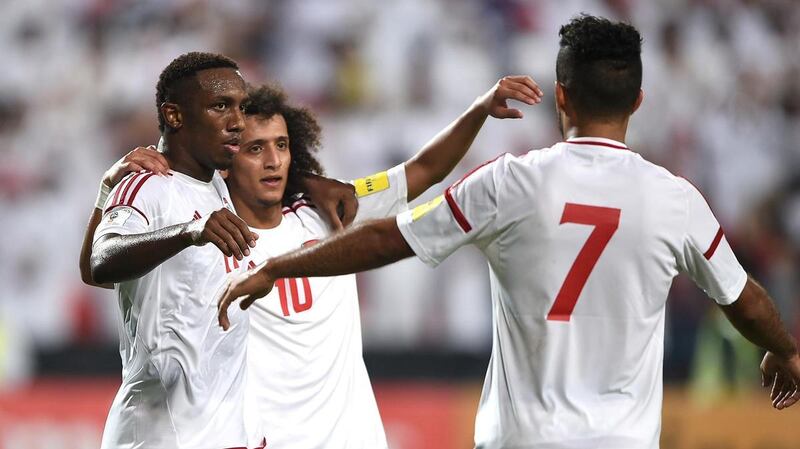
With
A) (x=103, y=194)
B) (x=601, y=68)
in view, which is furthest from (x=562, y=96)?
(x=103, y=194)

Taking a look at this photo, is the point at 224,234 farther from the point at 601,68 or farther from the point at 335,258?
the point at 601,68

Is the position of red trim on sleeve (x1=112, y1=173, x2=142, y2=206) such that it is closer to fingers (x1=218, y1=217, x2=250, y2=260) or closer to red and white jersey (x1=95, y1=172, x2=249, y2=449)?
red and white jersey (x1=95, y1=172, x2=249, y2=449)

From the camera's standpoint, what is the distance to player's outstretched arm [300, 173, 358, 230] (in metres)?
4.54

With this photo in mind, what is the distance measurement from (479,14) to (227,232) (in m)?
7.20

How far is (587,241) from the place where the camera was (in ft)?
10.3

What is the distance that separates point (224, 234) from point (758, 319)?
62.0 inches

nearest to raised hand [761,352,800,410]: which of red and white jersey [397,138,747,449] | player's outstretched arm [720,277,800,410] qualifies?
player's outstretched arm [720,277,800,410]

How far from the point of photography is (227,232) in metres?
3.12

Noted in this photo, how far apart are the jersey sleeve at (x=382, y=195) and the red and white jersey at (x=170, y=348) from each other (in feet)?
3.56

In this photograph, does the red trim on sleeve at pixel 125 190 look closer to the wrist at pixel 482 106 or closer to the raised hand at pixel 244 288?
the raised hand at pixel 244 288

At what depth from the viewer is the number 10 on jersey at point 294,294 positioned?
170 inches

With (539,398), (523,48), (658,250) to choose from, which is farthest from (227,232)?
(523,48)

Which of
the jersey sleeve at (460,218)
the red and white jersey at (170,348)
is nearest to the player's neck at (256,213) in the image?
the red and white jersey at (170,348)

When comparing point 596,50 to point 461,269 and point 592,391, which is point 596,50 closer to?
point 592,391
